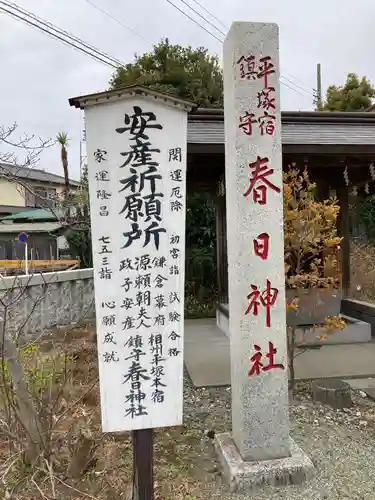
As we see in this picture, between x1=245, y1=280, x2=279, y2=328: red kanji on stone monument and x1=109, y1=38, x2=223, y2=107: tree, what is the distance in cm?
1259

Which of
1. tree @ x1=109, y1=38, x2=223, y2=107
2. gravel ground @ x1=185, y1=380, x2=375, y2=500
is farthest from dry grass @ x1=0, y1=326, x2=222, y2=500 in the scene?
tree @ x1=109, y1=38, x2=223, y2=107

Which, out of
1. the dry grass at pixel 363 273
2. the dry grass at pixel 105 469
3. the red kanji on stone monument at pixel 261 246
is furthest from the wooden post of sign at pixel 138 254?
the dry grass at pixel 363 273

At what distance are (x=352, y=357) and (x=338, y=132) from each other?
3.65 metres

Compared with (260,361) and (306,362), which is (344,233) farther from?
(260,361)

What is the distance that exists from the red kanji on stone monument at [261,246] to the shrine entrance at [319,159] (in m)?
3.46

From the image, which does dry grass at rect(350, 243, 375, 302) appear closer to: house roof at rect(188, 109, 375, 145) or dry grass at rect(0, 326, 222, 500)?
house roof at rect(188, 109, 375, 145)

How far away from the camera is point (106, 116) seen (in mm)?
2424

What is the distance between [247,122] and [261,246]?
0.83m

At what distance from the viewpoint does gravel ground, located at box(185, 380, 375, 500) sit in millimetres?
2846

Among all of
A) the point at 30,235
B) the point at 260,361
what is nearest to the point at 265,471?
the point at 260,361

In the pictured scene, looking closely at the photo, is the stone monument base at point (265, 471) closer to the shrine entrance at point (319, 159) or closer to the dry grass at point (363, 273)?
the shrine entrance at point (319, 159)

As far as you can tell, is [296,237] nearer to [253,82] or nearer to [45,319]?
[253,82]

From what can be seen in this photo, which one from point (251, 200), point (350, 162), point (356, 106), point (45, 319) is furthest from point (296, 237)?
point (356, 106)

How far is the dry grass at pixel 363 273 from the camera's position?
886 centimetres
